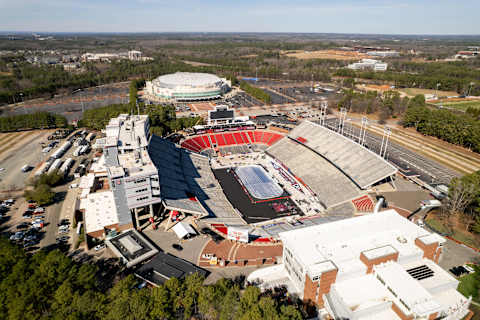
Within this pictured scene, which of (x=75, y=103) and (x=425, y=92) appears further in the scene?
(x=425, y=92)

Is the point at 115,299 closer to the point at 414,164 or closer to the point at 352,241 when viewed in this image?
the point at 352,241

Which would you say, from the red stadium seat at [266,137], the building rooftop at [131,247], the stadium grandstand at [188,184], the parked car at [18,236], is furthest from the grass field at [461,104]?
the parked car at [18,236]

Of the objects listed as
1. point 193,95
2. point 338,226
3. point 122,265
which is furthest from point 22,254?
point 193,95

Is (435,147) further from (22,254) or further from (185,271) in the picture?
(22,254)

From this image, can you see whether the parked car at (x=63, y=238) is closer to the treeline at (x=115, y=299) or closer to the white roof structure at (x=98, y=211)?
the white roof structure at (x=98, y=211)

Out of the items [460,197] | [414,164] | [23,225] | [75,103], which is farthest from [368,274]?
[75,103]

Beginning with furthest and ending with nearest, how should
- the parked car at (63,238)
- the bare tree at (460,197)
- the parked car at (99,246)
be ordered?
the bare tree at (460,197) → the parked car at (63,238) → the parked car at (99,246)

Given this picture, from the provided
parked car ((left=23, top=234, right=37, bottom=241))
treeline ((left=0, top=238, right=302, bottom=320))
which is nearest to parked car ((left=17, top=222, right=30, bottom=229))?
parked car ((left=23, top=234, right=37, bottom=241))
